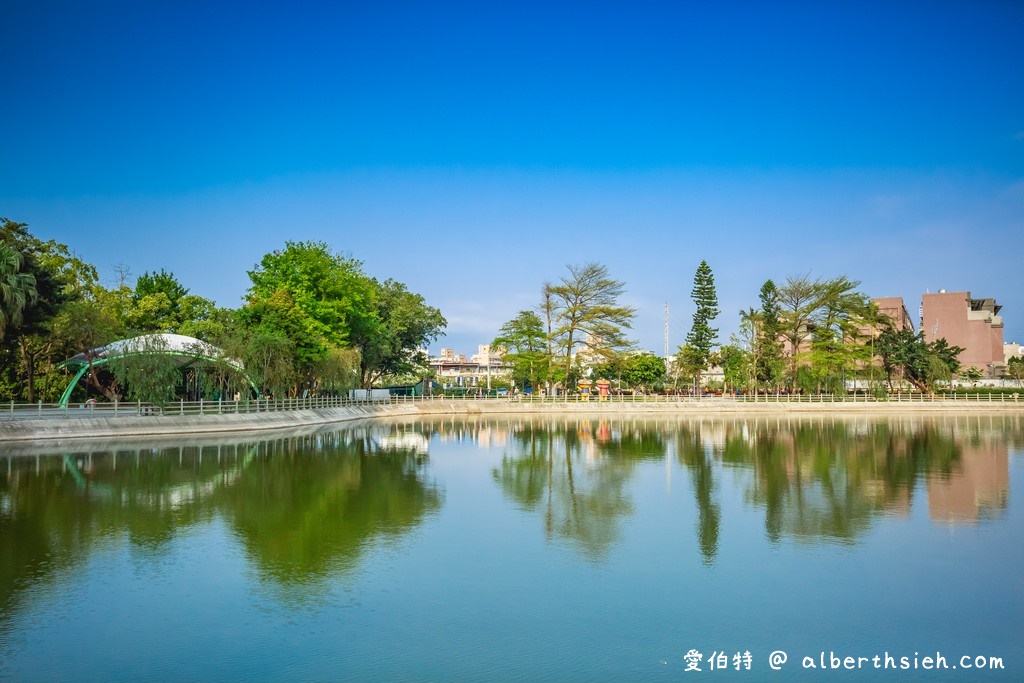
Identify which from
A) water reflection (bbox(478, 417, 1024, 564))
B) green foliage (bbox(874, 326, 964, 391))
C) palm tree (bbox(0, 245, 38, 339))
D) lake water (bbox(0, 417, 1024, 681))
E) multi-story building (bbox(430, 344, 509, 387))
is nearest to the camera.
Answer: lake water (bbox(0, 417, 1024, 681))

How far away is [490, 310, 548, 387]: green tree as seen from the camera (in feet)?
210

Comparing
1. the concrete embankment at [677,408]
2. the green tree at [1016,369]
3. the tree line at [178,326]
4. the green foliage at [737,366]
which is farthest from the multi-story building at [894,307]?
the tree line at [178,326]

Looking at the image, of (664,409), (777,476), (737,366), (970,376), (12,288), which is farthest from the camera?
(970,376)

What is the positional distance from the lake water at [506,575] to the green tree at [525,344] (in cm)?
4350

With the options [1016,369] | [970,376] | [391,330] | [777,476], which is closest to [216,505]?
[777,476]

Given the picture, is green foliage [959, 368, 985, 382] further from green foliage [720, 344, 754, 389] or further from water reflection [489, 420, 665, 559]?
water reflection [489, 420, 665, 559]

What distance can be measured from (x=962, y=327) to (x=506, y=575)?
10846 centimetres

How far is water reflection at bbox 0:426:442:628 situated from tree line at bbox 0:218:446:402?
27.7 feet

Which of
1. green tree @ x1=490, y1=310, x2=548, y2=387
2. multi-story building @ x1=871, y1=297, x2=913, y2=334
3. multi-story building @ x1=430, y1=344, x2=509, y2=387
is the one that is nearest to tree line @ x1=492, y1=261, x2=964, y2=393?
green tree @ x1=490, y1=310, x2=548, y2=387

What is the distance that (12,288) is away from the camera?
88.5 ft

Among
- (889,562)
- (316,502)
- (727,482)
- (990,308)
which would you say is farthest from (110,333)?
(990,308)

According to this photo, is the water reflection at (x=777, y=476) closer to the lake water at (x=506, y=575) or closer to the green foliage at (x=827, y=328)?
the lake water at (x=506, y=575)

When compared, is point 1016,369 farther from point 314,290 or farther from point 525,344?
point 314,290

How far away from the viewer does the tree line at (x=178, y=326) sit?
31.7m
